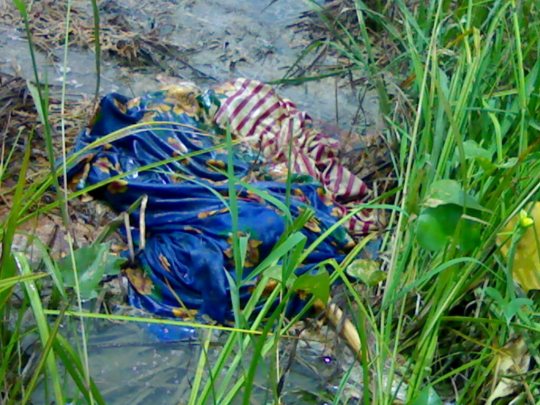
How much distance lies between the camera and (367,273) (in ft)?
6.67

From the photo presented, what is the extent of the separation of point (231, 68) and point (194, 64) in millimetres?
150

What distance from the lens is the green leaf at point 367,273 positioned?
200cm

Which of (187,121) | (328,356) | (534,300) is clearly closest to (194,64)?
(187,121)

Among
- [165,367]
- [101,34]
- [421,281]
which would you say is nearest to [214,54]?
[101,34]

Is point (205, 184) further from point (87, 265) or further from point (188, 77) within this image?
point (188, 77)

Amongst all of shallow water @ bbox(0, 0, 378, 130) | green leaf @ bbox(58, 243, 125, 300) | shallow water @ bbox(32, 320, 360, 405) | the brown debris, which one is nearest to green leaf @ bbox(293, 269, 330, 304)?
green leaf @ bbox(58, 243, 125, 300)

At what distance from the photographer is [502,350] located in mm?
2043

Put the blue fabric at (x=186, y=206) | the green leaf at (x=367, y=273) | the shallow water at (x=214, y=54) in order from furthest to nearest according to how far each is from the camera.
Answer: the shallow water at (x=214, y=54) → the blue fabric at (x=186, y=206) → the green leaf at (x=367, y=273)

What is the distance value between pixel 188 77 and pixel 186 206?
3.58 ft

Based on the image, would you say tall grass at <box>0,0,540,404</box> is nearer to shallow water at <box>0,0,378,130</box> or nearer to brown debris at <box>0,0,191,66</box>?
shallow water at <box>0,0,378,130</box>

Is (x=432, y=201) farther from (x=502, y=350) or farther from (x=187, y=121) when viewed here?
(x=187, y=121)

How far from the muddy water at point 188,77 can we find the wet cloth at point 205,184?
16cm

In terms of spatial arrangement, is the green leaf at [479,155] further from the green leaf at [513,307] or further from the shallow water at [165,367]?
the shallow water at [165,367]

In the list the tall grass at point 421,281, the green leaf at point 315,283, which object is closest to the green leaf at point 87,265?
the tall grass at point 421,281
